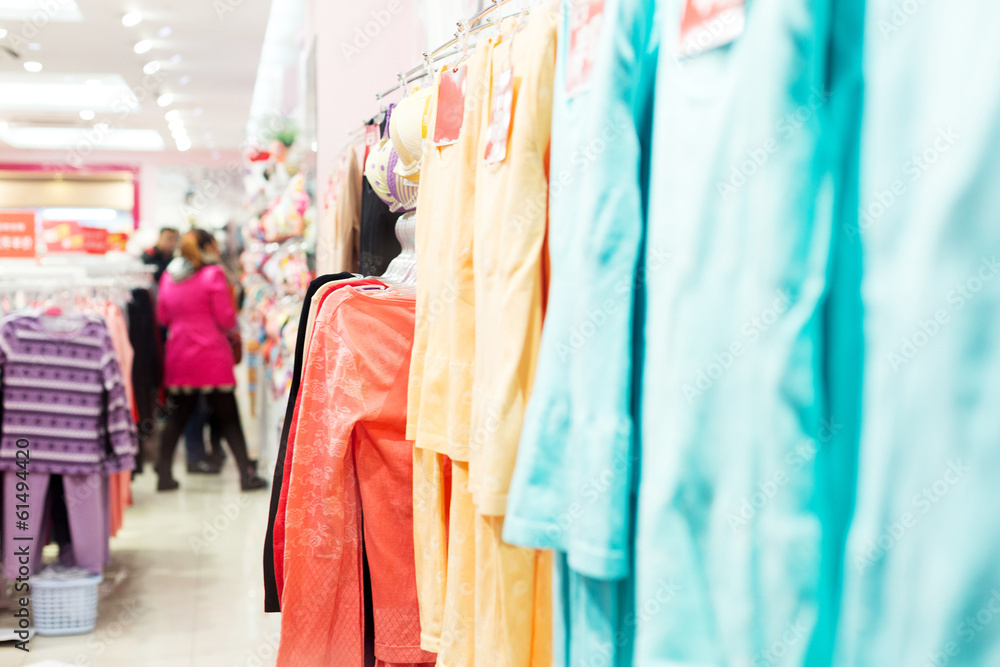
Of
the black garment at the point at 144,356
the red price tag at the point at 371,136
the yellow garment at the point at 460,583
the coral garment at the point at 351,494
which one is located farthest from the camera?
the black garment at the point at 144,356

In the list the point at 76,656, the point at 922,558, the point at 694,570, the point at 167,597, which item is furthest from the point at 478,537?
the point at 167,597

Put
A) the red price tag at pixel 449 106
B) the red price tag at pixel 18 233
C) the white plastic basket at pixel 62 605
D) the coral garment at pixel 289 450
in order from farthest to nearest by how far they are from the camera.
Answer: the red price tag at pixel 18 233, the white plastic basket at pixel 62 605, the coral garment at pixel 289 450, the red price tag at pixel 449 106

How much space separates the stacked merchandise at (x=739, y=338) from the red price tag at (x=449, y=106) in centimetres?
20

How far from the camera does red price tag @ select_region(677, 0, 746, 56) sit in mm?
688

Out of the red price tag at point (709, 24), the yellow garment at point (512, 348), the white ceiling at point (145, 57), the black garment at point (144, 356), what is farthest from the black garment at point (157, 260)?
the red price tag at point (709, 24)

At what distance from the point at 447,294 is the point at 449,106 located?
0.33 meters

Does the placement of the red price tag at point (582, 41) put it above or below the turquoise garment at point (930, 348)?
above

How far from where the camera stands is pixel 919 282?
1.84 ft

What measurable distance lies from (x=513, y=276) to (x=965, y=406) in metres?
0.56

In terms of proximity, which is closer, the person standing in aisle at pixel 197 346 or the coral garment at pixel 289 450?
the coral garment at pixel 289 450

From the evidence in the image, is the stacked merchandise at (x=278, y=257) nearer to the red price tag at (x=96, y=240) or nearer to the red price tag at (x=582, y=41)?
the red price tag at (x=582, y=41)

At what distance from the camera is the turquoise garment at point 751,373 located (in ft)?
2.13

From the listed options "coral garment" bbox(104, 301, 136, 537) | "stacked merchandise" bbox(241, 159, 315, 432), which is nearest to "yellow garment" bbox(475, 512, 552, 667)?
"stacked merchandise" bbox(241, 159, 315, 432)

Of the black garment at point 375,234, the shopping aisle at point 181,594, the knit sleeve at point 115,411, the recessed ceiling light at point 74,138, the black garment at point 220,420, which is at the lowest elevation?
the shopping aisle at point 181,594
